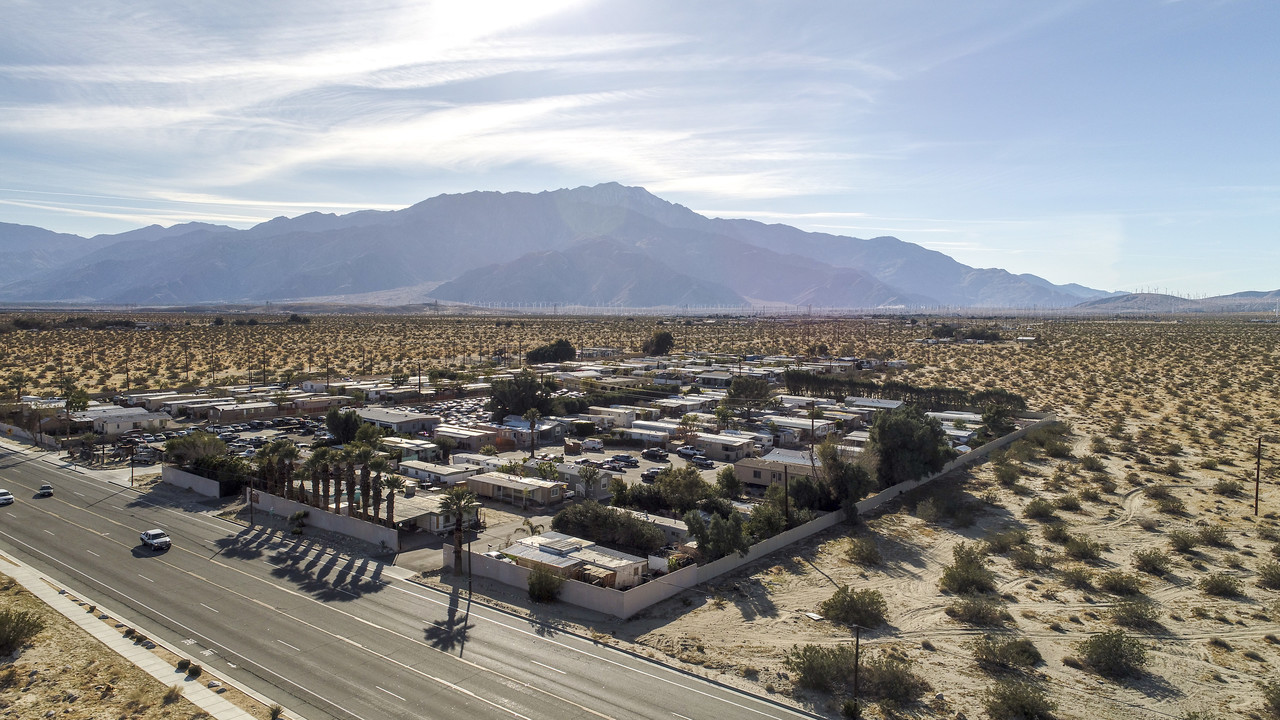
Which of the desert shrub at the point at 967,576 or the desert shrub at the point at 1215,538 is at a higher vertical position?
the desert shrub at the point at 1215,538

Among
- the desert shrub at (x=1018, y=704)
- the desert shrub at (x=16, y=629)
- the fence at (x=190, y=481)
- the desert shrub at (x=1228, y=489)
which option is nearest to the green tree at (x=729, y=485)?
the desert shrub at (x=1018, y=704)

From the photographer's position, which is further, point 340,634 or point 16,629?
point 340,634

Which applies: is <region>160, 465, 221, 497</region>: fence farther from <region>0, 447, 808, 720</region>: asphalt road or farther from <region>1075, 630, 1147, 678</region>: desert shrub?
<region>1075, 630, 1147, 678</region>: desert shrub

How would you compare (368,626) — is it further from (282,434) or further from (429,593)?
(282,434)

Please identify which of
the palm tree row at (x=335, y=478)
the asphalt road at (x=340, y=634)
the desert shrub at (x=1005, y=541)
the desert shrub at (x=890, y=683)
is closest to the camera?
the asphalt road at (x=340, y=634)

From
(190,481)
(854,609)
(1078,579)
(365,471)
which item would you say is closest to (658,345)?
(190,481)

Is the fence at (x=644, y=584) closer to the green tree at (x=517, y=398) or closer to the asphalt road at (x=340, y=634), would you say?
the asphalt road at (x=340, y=634)

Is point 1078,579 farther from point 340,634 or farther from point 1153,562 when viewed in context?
point 340,634

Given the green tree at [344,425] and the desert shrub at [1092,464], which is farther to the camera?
the green tree at [344,425]
